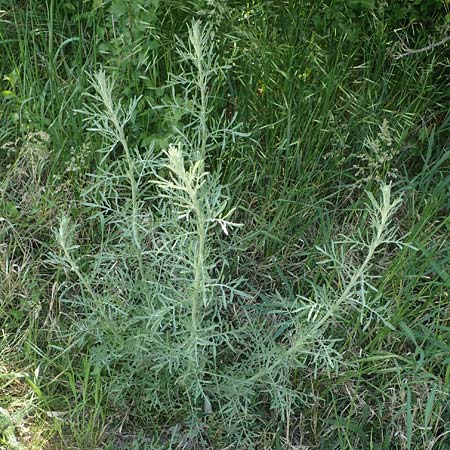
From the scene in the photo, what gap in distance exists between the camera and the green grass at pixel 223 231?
8.04 ft

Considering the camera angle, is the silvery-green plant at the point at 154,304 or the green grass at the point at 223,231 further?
the green grass at the point at 223,231

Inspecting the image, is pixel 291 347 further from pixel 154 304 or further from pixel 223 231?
pixel 223 231

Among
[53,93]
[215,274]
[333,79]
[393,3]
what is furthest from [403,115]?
[53,93]

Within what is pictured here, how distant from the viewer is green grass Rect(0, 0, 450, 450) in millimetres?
2449

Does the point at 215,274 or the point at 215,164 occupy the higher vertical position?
the point at 215,164

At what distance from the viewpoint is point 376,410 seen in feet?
8.55

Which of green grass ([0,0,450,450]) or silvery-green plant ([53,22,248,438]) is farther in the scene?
green grass ([0,0,450,450])

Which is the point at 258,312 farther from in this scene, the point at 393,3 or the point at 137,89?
the point at 393,3

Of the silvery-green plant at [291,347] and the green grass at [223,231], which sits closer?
the silvery-green plant at [291,347]

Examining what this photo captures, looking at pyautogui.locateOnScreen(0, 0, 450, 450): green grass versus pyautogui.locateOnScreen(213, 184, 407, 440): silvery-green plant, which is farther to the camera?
pyautogui.locateOnScreen(0, 0, 450, 450): green grass

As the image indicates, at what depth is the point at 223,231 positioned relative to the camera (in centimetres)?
281

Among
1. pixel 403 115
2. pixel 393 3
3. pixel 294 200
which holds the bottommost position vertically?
pixel 294 200

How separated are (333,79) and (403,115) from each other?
315mm

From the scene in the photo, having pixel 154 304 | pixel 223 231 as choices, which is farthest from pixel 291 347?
pixel 223 231
